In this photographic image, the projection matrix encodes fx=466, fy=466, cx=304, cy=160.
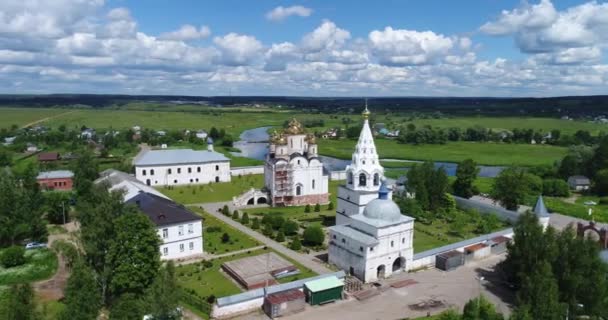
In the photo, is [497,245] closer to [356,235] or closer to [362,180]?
[362,180]

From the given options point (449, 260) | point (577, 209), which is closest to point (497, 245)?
point (449, 260)

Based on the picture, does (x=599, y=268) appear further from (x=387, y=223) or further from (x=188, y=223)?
(x=188, y=223)

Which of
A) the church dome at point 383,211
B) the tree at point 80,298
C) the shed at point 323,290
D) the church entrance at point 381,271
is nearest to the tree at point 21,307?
the tree at point 80,298

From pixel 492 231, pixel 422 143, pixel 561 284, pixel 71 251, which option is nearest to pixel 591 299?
pixel 561 284

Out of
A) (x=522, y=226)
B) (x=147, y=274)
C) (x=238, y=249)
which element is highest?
(x=522, y=226)

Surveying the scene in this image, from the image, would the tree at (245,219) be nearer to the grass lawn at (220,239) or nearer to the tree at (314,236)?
the grass lawn at (220,239)

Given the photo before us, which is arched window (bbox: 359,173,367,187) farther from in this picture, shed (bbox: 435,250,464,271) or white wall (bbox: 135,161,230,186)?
white wall (bbox: 135,161,230,186)

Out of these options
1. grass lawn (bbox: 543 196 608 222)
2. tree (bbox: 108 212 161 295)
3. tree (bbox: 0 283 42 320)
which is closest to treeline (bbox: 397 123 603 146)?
grass lawn (bbox: 543 196 608 222)
